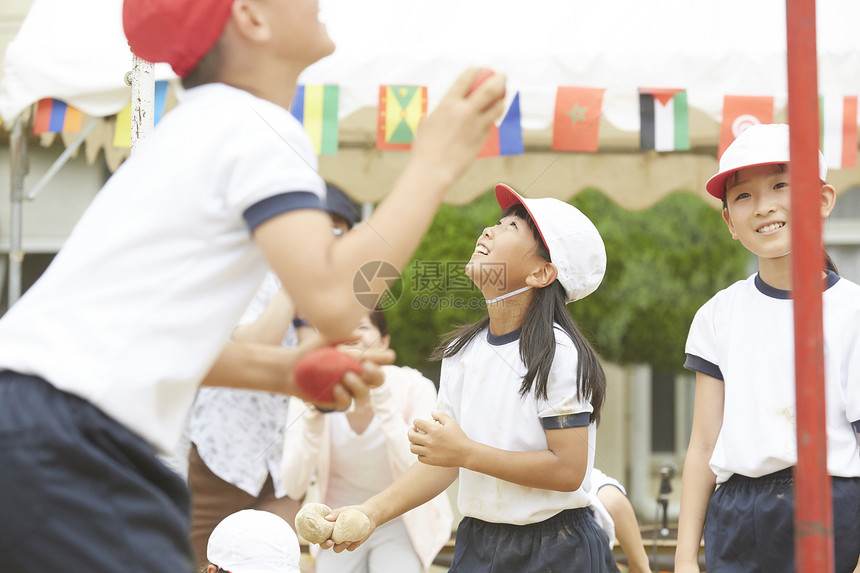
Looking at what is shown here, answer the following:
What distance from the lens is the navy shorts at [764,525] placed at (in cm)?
146

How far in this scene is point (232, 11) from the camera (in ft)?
3.07

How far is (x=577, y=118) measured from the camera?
3.00 metres

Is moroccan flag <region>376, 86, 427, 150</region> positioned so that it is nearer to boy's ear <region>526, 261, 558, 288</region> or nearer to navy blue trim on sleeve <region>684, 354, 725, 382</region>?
boy's ear <region>526, 261, 558, 288</region>

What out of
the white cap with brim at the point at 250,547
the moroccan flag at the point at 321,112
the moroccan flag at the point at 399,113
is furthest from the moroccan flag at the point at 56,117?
the white cap with brim at the point at 250,547

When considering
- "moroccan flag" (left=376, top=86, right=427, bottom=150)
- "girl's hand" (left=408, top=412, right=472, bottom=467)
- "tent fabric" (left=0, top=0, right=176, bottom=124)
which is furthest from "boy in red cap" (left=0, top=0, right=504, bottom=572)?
"tent fabric" (left=0, top=0, right=176, bottom=124)

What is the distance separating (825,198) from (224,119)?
1132 mm

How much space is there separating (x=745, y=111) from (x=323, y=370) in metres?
2.34

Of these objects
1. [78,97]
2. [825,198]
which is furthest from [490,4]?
[825,198]

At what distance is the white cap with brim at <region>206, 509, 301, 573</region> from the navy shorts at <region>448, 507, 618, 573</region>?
0.34 meters

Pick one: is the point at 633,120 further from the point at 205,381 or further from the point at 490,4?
the point at 205,381

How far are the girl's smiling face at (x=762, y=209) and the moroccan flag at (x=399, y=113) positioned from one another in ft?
3.79

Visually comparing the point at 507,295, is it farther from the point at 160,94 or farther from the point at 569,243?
the point at 160,94

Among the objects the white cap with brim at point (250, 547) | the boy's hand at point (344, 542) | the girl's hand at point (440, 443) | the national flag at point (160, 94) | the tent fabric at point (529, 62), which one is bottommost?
the white cap with brim at point (250, 547)

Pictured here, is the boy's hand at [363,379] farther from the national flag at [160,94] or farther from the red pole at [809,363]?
the national flag at [160,94]
